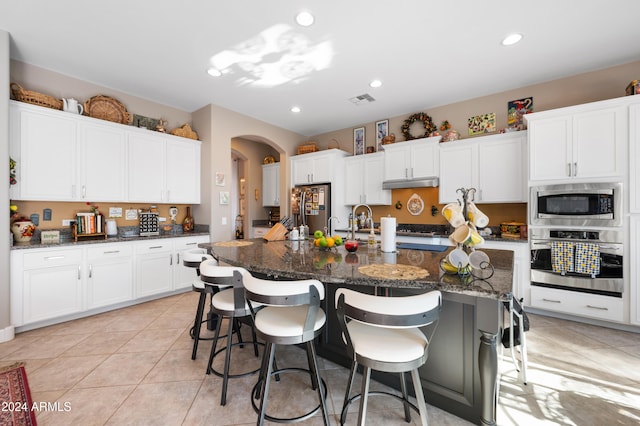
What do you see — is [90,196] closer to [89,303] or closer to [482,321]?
[89,303]

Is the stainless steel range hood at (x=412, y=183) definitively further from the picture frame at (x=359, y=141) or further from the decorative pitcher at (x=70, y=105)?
the decorative pitcher at (x=70, y=105)

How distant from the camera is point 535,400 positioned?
174 centimetres

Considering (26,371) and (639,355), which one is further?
(639,355)

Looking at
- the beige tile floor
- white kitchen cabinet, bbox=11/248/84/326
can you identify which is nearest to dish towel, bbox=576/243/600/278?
the beige tile floor

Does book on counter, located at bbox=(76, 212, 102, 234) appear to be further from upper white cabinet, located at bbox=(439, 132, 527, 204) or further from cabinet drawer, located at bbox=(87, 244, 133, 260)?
upper white cabinet, located at bbox=(439, 132, 527, 204)

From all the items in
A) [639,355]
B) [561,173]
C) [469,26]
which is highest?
[469,26]

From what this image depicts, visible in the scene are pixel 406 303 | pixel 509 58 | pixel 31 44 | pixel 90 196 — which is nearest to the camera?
pixel 406 303

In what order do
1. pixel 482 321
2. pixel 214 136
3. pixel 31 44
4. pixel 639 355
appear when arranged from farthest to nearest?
pixel 214 136 → pixel 31 44 → pixel 639 355 → pixel 482 321

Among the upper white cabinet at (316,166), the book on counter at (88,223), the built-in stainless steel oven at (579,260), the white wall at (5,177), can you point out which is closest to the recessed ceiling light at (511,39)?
the built-in stainless steel oven at (579,260)

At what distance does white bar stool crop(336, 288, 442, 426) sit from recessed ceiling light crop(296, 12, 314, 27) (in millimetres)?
2317

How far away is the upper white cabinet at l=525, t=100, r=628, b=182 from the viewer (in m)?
2.74

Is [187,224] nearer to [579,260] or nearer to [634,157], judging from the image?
[579,260]

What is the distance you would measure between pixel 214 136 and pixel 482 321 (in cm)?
422

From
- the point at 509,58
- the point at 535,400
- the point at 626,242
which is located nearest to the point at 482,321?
the point at 535,400
